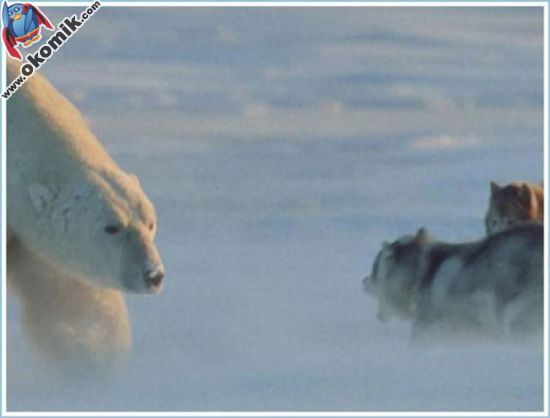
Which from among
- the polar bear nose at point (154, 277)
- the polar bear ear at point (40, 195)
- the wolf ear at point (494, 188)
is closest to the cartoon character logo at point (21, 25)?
the polar bear ear at point (40, 195)

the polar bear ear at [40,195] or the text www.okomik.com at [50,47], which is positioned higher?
the text www.okomik.com at [50,47]

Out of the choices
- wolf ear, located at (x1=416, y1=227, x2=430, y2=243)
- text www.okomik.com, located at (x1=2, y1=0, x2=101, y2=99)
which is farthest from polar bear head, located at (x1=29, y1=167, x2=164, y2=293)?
wolf ear, located at (x1=416, y1=227, x2=430, y2=243)

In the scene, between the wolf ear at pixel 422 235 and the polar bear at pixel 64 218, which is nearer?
the polar bear at pixel 64 218

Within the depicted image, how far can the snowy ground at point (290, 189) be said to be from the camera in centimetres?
361

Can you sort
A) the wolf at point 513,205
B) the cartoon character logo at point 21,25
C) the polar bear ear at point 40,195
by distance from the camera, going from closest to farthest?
1. the polar bear ear at point 40,195
2. the cartoon character logo at point 21,25
3. the wolf at point 513,205

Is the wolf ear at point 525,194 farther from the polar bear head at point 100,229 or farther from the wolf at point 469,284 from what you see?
the polar bear head at point 100,229

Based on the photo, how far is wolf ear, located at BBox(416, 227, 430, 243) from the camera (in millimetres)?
3697

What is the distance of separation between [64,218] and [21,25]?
23.1 inches

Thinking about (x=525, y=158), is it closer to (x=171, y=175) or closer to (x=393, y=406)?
(x=393, y=406)

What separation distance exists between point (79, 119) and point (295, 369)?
38.2 inches

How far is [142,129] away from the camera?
362cm

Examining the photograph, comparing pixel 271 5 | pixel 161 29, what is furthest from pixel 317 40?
pixel 161 29

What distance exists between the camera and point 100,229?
11.3 feet

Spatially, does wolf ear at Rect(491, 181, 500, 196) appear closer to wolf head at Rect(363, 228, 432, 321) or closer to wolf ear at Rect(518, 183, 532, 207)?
wolf ear at Rect(518, 183, 532, 207)
